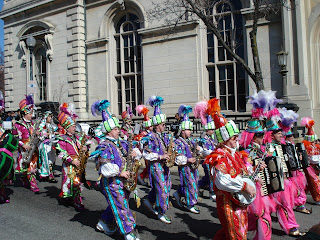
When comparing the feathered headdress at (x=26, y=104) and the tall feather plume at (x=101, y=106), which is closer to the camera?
the tall feather plume at (x=101, y=106)

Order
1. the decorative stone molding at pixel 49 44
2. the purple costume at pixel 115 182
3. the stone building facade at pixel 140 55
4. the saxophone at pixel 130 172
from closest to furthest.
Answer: the purple costume at pixel 115 182 → the saxophone at pixel 130 172 → the stone building facade at pixel 140 55 → the decorative stone molding at pixel 49 44

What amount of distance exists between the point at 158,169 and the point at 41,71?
56.4 feet

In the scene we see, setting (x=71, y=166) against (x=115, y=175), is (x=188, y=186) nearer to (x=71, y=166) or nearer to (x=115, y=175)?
(x=115, y=175)

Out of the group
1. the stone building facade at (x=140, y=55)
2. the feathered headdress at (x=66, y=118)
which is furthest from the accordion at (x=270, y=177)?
the stone building facade at (x=140, y=55)

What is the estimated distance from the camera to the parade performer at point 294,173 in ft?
22.0

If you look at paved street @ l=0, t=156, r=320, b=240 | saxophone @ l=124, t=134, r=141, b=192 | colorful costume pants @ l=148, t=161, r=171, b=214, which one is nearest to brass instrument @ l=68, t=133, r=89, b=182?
paved street @ l=0, t=156, r=320, b=240

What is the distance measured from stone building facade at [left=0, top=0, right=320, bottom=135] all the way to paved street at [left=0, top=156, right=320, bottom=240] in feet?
21.2

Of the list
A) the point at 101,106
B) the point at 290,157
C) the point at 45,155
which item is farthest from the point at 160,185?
the point at 45,155

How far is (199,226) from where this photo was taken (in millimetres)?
6320

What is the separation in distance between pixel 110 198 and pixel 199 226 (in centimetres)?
192

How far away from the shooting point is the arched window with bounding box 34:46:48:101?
21500mm

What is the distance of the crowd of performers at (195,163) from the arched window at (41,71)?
1277 centimetres

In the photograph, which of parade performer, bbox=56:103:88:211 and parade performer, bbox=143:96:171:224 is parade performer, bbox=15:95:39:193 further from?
parade performer, bbox=143:96:171:224

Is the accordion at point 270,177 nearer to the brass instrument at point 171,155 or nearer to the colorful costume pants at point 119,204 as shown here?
the colorful costume pants at point 119,204
